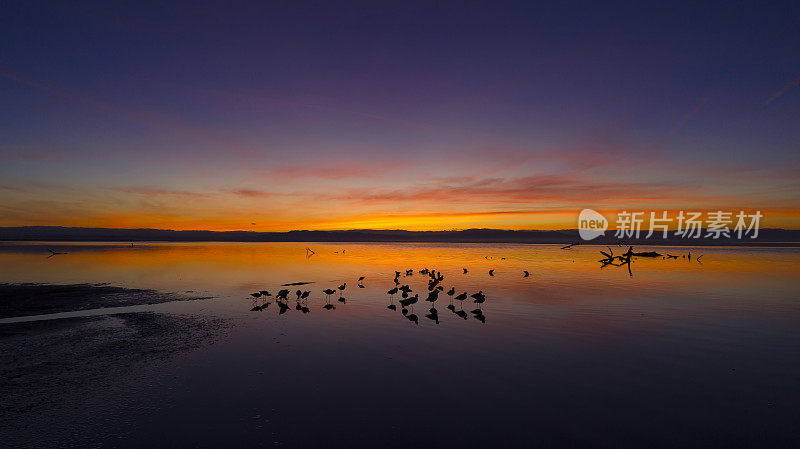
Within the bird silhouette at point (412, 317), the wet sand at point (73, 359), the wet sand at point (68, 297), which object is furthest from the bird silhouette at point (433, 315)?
the wet sand at point (68, 297)

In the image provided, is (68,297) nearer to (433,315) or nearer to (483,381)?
(433,315)

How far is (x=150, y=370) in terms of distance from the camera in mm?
11617

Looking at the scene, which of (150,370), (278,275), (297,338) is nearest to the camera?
(150,370)

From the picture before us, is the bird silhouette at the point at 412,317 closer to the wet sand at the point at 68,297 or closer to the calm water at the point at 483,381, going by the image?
the calm water at the point at 483,381

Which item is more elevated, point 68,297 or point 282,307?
point 68,297

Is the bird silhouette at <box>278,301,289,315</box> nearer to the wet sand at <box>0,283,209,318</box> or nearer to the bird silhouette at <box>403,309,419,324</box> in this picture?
the wet sand at <box>0,283,209,318</box>

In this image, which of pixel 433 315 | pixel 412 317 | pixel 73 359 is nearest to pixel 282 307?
pixel 412 317

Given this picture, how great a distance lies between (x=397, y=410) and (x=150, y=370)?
7558mm

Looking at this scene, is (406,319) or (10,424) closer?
(10,424)

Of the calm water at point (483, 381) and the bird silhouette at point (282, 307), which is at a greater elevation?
the bird silhouette at point (282, 307)

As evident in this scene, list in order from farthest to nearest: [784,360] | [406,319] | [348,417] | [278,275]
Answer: [278,275] → [406,319] → [784,360] → [348,417]

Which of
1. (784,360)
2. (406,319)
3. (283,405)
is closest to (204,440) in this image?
(283,405)

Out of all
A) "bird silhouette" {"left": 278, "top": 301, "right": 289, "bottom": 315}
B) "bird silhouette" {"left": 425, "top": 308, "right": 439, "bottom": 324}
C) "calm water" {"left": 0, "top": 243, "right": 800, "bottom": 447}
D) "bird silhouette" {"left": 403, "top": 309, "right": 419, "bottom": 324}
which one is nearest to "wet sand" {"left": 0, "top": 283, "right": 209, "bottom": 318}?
"calm water" {"left": 0, "top": 243, "right": 800, "bottom": 447}

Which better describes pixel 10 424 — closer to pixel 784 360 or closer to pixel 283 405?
pixel 283 405
